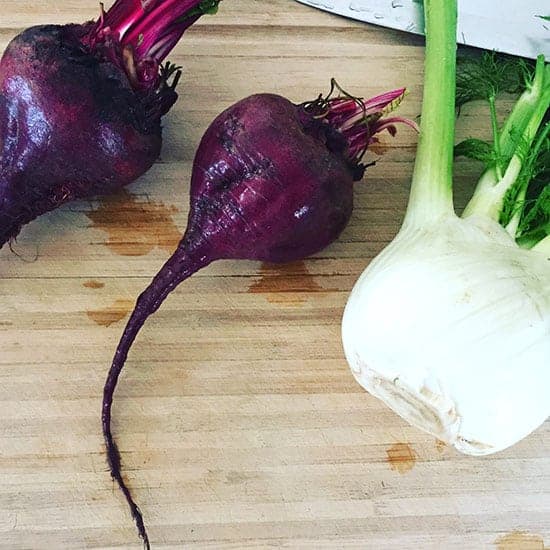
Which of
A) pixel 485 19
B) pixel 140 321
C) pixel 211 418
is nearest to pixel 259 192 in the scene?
pixel 140 321

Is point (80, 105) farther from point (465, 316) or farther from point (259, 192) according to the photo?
point (465, 316)

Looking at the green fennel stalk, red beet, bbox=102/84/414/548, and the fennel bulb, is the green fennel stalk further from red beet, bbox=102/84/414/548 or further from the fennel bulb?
red beet, bbox=102/84/414/548

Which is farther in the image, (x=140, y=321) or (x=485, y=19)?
(x=485, y=19)

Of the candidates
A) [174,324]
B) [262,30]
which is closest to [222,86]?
[262,30]

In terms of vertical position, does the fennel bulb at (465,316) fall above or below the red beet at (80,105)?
below

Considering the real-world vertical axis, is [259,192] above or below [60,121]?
below

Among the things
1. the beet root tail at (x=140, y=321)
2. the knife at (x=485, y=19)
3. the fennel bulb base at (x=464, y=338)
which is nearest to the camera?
the fennel bulb base at (x=464, y=338)

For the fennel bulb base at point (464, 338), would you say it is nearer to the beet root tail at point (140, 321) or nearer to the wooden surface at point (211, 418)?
the wooden surface at point (211, 418)

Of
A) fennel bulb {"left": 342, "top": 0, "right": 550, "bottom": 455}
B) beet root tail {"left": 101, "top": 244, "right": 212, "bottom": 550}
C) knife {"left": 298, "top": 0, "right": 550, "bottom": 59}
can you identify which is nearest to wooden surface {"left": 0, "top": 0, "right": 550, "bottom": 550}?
beet root tail {"left": 101, "top": 244, "right": 212, "bottom": 550}

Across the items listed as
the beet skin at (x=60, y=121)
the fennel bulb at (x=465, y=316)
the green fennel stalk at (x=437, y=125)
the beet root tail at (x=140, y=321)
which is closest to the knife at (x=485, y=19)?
the green fennel stalk at (x=437, y=125)
